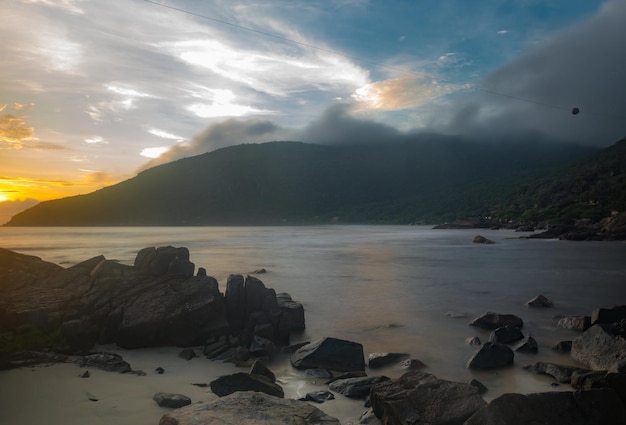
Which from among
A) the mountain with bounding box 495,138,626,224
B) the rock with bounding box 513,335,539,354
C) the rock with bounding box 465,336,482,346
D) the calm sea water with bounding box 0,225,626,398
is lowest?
the calm sea water with bounding box 0,225,626,398

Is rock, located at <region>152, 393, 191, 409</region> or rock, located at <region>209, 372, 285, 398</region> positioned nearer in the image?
rock, located at <region>152, 393, 191, 409</region>

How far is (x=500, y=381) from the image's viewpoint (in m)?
10.9

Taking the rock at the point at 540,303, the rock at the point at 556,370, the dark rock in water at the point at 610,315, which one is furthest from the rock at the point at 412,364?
the rock at the point at 540,303

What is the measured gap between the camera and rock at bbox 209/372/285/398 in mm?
9227

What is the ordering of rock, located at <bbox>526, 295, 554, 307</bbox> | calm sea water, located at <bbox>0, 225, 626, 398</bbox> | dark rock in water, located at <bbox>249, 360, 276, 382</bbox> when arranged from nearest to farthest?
dark rock in water, located at <bbox>249, 360, 276, 382</bbox> < calm sea water, located at <bbox>0, 225, 626, 398</bbox> < rock, located at <bbox>526, 295, 554, 307</bbox>

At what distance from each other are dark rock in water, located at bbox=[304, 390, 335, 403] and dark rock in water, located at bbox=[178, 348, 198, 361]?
430cm

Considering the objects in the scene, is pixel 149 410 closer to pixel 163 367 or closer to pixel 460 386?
pixel 163 367

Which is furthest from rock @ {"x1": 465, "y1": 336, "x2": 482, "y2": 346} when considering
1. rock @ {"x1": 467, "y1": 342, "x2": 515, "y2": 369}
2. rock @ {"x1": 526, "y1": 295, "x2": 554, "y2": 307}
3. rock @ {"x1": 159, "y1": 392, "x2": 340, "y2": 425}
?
rock @ {"x1": 159, "y1": 392, "x2": 340, "y2": 425}

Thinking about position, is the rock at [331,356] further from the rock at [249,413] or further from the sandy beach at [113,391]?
the rock at [249,413]

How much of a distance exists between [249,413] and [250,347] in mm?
6344

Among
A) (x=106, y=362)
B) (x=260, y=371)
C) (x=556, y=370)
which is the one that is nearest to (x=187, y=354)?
(x=106, y=362)

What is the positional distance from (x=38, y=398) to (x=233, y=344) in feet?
17.7

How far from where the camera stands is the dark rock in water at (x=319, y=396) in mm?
9516

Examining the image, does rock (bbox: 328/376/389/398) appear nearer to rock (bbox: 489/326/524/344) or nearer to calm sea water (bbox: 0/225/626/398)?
calm sea water (bbox: 0/225/626/398)
